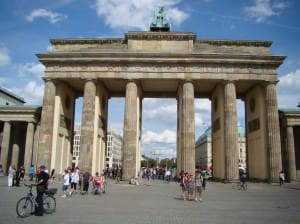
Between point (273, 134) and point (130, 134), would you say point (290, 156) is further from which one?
point (130, 134)

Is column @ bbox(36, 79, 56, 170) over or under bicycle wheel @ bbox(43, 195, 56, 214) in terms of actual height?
over

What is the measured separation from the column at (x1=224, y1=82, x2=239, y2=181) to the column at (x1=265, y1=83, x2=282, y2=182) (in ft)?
12.8

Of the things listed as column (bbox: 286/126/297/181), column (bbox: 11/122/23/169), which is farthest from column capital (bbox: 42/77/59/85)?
column (bbox: 286/126/297/181)

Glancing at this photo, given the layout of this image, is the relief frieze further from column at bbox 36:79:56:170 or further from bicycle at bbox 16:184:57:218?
bicycle at bbox 16:184:57:218

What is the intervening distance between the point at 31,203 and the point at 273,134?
1154 inches

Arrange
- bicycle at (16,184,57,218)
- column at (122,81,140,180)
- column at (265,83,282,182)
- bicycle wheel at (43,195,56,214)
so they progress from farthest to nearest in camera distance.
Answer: column at (122,81,140,180) → column at (265,83,282,182) → bicycle wheel at (43,195,56,214) → bicycle at (16,184,57,218)

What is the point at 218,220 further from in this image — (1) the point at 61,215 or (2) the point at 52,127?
(2) the point at 52,127

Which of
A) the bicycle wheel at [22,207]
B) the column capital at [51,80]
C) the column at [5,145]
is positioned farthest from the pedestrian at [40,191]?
the column at [5,145]

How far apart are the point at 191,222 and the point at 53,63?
3073cm

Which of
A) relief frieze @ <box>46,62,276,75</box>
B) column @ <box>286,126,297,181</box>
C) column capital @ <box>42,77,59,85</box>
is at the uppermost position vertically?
relief frieze @ <box>46,62,276,75</box>

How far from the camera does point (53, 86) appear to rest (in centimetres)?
3653

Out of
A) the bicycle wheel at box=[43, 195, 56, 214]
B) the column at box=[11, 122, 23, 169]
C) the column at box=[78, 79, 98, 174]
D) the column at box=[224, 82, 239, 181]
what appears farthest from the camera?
the column at box=[11, 122, 23, 169]

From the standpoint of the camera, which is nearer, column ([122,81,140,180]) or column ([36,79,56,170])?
column ([122,81,140,180])

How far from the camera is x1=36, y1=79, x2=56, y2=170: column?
114ft
